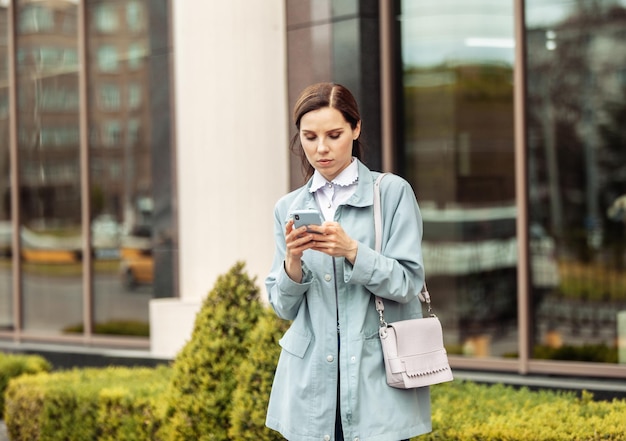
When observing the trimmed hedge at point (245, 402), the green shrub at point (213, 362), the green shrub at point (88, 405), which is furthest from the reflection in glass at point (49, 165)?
the green shrub at point (213, 362)

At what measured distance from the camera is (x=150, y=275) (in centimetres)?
1002

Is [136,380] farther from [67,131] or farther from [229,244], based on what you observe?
[67,131]

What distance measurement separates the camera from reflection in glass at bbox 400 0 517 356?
313 inches

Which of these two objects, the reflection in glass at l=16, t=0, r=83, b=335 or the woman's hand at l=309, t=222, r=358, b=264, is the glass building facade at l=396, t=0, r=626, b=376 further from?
the woman's hand at l=309, t=222, r=358, b=264

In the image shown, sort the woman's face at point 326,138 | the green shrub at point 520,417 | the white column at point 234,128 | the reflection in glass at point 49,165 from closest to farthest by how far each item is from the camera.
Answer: the woman's face at point 326,138, the green shrub at point 520,417, the white column at point 234,128, the reflection in glass at point 49,165

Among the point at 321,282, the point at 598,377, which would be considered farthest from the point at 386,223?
the point at 598,377

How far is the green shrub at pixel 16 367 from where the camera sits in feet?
30.7

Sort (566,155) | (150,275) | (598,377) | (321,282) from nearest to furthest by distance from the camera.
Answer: (321,282)
(598,377)
(566,155)
(150,275)

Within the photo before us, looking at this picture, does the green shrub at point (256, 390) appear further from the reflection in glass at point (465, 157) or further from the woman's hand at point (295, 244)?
the reflection in glass at point (465, 157)

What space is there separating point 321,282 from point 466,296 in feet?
15.6

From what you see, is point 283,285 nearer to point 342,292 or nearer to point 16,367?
point 342,292

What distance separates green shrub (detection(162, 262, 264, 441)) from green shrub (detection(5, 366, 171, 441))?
0.95ft

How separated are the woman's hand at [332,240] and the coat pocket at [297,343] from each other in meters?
0.38

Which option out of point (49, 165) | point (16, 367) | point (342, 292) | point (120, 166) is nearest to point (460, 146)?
point (120, 166)
